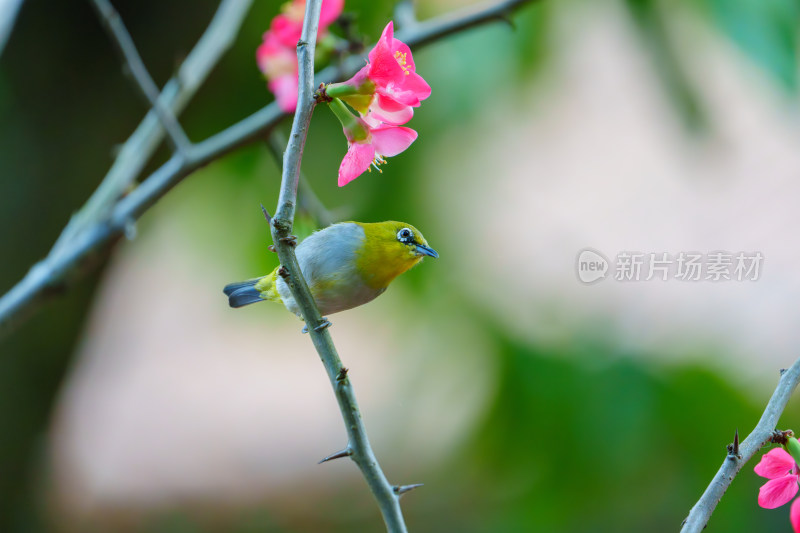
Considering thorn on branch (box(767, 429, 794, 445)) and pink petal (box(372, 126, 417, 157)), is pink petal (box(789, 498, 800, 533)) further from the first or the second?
pink petal (box(372, 126, 417, 157))

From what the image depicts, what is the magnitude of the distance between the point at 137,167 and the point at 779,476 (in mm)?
1036

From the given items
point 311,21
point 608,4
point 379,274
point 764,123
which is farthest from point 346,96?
point 764,123

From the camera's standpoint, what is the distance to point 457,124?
2344 millimetres

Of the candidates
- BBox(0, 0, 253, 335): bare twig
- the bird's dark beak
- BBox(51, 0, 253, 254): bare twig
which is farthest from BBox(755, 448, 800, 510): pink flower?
BBox(51, 0, 253, 254): bare twig

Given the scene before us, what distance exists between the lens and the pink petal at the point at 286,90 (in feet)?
3.39

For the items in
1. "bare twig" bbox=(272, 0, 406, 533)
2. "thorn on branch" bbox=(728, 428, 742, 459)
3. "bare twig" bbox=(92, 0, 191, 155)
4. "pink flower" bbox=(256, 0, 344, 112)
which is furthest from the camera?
"pink flower" bbox=(256, 0, 344, 112)

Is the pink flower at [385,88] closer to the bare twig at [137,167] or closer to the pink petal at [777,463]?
the pink petal at [777,463]

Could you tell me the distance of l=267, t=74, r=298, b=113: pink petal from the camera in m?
1.03

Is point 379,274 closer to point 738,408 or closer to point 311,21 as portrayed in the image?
point 311,21

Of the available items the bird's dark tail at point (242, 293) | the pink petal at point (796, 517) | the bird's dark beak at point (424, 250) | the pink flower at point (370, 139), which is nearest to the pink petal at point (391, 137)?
the pink flower at point (370, 139)

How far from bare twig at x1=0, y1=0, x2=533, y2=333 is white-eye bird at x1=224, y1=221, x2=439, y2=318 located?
0.49m

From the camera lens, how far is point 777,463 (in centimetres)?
54

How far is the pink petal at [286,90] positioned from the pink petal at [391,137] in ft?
2.00

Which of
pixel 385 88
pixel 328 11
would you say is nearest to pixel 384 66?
pixel 385 88
